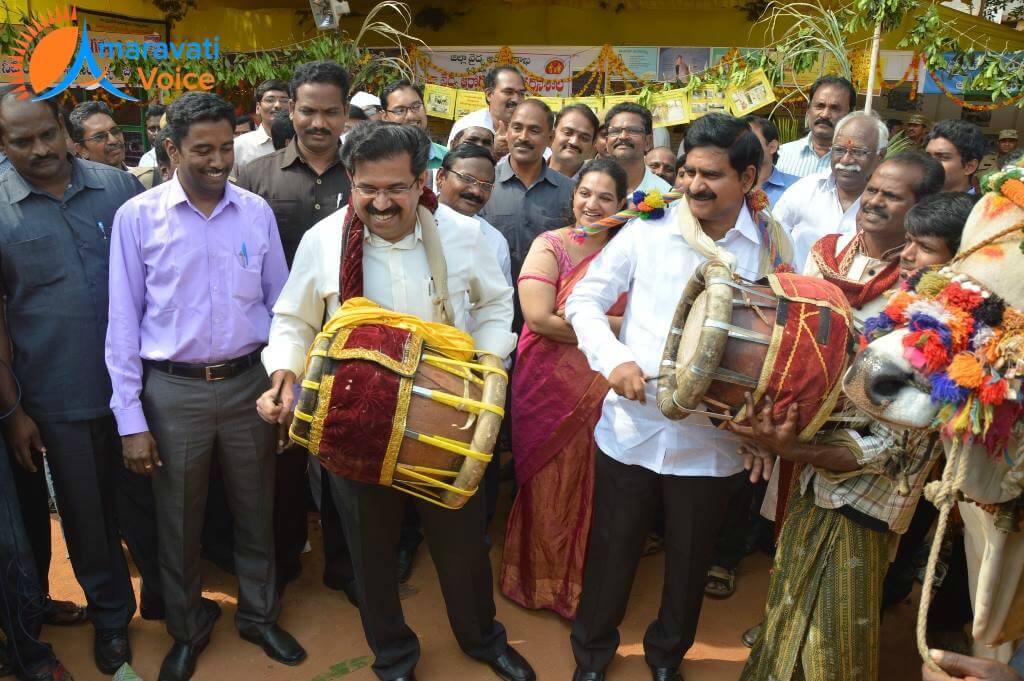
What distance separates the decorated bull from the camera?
1.51 metres

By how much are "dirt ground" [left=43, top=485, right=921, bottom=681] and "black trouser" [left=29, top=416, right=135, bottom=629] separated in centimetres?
25

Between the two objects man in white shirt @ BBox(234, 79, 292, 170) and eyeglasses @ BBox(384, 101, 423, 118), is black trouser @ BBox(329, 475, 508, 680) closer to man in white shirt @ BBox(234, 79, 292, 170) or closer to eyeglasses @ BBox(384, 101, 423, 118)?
man in white shirt @ BBox(234, 79, 292, 170)

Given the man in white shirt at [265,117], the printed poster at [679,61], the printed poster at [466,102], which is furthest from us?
the printed poster at [679,61]

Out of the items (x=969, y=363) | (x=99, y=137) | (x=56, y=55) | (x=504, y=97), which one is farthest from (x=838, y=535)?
(x=56, y=55)

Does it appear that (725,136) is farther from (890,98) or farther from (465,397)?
(890,98)

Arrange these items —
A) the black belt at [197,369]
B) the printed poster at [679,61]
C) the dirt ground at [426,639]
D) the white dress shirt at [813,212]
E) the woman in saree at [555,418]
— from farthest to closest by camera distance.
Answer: the printed poster at [679,61] → the white dress shirt at [813,212] → the woman in saree at [555,418] → the dirt ground at [426,639] → the black belt at [197,369]

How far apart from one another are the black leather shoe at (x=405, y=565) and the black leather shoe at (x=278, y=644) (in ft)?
2.13

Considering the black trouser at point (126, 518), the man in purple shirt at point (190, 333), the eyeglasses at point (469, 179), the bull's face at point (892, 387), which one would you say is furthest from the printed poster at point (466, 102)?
the bull's face at point (892, 387)

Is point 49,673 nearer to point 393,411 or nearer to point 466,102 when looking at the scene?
point 393,411

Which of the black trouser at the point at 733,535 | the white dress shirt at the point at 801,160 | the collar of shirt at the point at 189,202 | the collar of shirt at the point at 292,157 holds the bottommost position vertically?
the black trouser at the point at 733,535

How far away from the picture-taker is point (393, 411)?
91.4 inches

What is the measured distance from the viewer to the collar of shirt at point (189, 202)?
2.85 meters

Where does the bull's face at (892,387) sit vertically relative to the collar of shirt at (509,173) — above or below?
below

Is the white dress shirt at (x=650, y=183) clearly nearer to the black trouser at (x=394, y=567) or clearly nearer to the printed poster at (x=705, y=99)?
the black trouser at (x=394, y=567)
